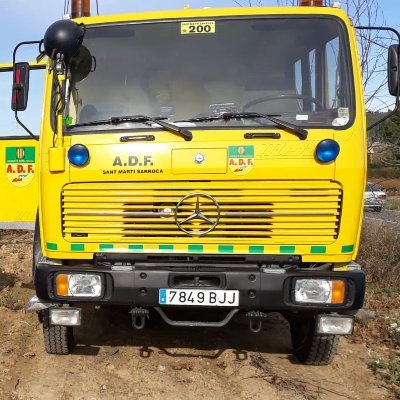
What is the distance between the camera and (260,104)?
12.1ft

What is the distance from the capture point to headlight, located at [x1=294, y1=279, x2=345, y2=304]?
3.41 metres

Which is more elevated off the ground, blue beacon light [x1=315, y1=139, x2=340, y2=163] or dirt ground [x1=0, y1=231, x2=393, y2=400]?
blue beacon light [x1=315, y1=139, x2=340, y2=163]

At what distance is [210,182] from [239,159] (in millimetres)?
253

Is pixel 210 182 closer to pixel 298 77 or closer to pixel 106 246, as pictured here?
pixel 106 246

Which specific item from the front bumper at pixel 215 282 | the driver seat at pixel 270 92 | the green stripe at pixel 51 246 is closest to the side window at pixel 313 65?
the driver seat at pixel 270 92

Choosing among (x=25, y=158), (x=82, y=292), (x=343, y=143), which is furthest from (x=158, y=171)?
(x=25, y=158)

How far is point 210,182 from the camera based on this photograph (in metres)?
3.46

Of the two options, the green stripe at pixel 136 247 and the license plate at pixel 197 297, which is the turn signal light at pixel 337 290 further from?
the green stripe at pixel 136 247

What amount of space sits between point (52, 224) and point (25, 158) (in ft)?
6.50

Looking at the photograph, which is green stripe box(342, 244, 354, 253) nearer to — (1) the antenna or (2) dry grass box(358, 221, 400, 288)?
(1) the antenna

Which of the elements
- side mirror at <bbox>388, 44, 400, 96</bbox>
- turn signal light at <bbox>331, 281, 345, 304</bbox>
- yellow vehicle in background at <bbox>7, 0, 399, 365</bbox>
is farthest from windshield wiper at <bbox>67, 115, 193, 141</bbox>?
side mirror at <bbox>388, 44, 400, 96</bbox>

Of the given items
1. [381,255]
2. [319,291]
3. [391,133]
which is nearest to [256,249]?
[319,291]

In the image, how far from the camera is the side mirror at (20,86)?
3992mm

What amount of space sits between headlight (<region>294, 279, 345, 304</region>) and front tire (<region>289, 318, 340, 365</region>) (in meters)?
0.44
